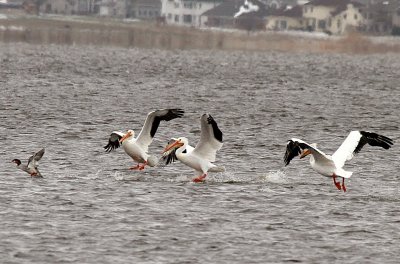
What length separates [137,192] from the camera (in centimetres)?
2206

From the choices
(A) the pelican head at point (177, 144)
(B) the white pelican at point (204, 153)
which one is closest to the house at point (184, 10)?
(A) the pelican head at point (177, 144)

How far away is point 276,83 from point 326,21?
333ft

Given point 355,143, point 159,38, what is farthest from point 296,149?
point 159,38

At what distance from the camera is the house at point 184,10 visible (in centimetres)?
18250

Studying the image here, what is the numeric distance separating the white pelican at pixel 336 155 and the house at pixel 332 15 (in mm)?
133275

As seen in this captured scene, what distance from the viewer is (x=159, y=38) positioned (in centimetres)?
12256

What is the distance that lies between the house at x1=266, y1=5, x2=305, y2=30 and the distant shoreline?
19691mm

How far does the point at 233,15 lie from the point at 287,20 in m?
15.8

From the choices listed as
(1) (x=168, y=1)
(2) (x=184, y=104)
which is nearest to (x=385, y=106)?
(2) (x=184, y=104)

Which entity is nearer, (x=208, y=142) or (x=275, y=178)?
(x=208, y=142)

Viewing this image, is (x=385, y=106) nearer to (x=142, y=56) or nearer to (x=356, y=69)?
(x=356, y=69)

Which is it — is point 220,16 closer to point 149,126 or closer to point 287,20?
point 287,20

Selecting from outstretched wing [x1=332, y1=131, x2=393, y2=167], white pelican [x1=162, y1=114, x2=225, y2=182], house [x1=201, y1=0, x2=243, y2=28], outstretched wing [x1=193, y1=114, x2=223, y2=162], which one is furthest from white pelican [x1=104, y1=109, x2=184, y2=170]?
house [x1=201, y1=0, x2=243, y2=28]

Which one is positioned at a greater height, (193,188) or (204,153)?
(204,153)
